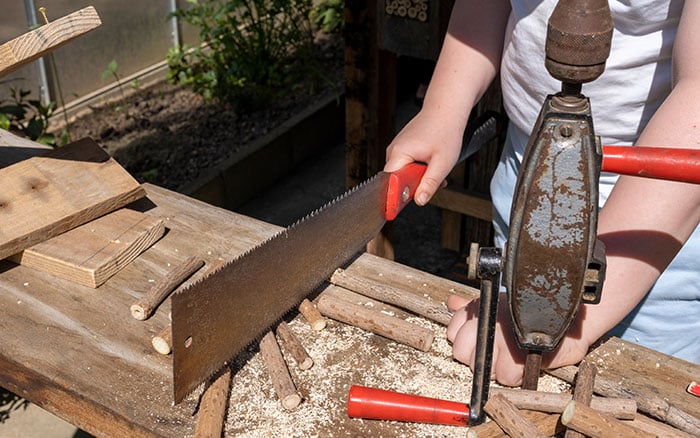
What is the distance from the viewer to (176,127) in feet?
19.1

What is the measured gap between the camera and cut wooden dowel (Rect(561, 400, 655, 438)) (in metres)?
1.65

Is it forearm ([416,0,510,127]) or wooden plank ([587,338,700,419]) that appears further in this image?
forearm ([416,0,510,127])

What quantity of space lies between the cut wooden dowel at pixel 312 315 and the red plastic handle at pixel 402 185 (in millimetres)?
355

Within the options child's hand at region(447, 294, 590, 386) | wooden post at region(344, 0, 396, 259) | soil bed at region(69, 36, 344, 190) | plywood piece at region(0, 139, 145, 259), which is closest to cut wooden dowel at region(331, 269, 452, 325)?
child's hand at region(447, 294, 590, 386)

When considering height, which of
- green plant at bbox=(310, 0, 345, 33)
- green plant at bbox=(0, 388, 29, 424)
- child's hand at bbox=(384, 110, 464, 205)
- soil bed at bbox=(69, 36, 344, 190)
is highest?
child's hand at bbox=(384, 110, 464, 205)

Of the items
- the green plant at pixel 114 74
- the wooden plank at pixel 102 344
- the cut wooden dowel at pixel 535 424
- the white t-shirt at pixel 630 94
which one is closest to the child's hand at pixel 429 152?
the white t-shirt at pixel 630 94

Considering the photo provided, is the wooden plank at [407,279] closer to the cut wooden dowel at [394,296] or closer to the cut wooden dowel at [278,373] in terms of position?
the cut wooden dowel at [394,296]

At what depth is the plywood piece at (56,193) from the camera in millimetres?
2244

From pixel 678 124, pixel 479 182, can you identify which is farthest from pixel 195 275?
pixel 479 182

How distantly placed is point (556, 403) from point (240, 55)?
4725mm

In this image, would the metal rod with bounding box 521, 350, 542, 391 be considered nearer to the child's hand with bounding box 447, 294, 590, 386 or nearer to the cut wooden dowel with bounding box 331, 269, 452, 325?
the child's hand with bounding box 447, 294, 590, 386

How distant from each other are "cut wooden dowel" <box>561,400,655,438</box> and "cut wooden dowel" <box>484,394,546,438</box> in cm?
7

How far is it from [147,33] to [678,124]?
5.01 meters

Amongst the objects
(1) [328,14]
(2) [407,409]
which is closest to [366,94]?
(2) [407,409]
